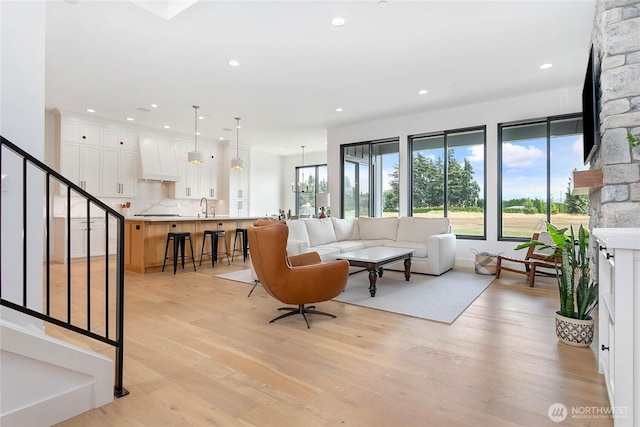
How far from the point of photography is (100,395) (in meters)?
1.78

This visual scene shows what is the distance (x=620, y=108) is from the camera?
277 cm

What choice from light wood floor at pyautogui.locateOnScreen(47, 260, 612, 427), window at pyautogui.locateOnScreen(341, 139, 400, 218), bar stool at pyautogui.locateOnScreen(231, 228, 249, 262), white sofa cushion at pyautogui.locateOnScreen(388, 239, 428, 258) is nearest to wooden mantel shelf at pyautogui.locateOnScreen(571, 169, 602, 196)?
light wood floor at pyautogui.locateOnScreen(47, 260, 612, 427)

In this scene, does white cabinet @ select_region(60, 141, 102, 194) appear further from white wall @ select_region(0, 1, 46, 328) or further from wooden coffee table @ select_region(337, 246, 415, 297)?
wooden coffee table @ select_region(337, 246, 415, 297)

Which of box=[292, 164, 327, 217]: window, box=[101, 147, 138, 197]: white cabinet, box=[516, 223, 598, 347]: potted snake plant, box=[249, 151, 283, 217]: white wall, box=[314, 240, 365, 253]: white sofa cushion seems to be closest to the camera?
box=[516, 223, 598, 347]: potted snake plant

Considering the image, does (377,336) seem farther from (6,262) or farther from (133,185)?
(133,185)

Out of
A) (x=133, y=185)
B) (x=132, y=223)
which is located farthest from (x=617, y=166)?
(x=133, y=185)

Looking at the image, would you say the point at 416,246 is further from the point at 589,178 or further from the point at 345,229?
the point at 589,178

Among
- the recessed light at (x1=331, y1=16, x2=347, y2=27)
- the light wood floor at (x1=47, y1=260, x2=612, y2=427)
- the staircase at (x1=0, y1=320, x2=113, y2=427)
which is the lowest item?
the light wood floor at (x1=47, y1=260, x2=612, y2=427)

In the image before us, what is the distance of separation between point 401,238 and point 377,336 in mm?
3582

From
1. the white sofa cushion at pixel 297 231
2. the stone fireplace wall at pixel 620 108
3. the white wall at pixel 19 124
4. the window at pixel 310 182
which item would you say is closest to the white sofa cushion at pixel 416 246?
the white sofa cushion at pixel 297 231

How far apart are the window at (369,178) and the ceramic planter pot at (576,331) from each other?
184 inches

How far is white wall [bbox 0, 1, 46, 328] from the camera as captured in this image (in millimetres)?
1957

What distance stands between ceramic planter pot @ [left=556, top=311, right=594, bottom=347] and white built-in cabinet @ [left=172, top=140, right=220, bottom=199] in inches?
325

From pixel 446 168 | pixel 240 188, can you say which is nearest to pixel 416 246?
pixel 446 168
